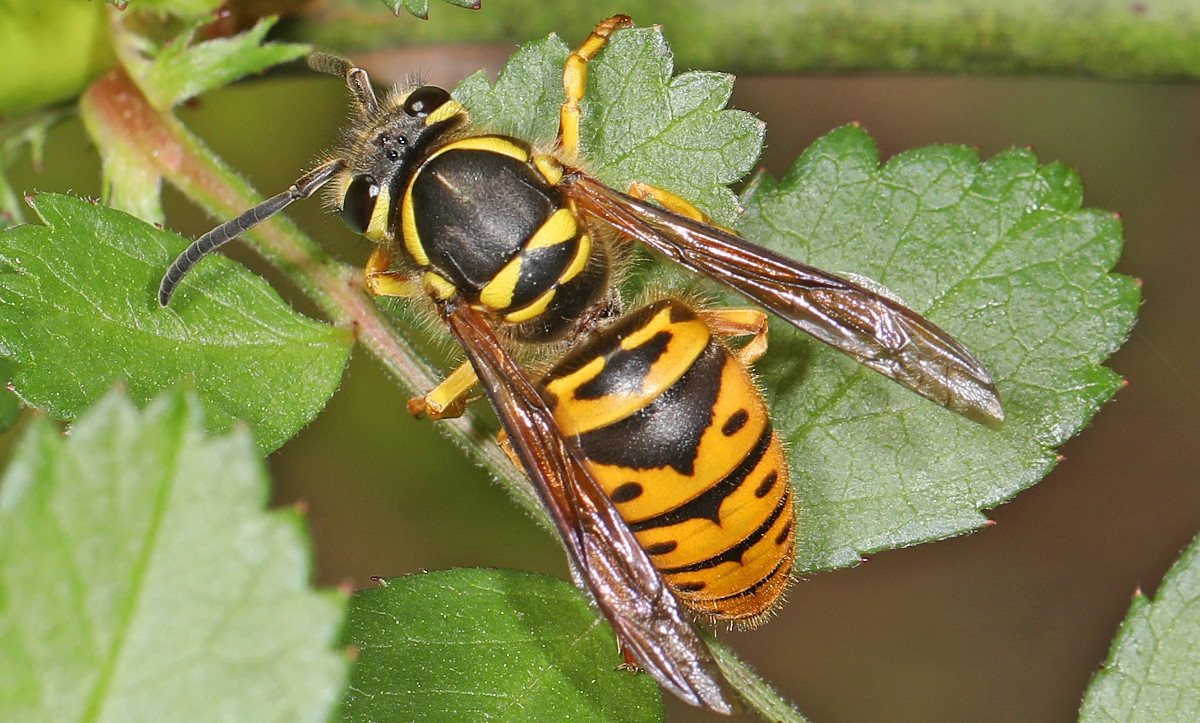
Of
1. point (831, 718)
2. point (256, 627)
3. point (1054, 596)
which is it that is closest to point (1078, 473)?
point (1054, 596)

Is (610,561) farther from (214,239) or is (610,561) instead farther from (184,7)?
(184,7)

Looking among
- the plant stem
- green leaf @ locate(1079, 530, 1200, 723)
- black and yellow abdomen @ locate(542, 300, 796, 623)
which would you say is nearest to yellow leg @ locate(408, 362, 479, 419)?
black and yellow abdomen @ locate(542, 300, 796, 623)

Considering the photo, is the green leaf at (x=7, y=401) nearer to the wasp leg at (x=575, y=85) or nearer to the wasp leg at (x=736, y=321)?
the wasp leg at (x=575, y=85)

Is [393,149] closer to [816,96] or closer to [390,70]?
[390,70]

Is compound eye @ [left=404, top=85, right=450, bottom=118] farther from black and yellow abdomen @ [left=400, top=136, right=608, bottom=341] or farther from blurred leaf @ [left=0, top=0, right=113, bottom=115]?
blurred leaf @ [left=0, top=0, right=113, bottom=115]

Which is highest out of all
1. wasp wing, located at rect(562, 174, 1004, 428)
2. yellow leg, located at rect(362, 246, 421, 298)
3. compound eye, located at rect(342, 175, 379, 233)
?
compound eye, located at rect(342, 175, 379, 233)

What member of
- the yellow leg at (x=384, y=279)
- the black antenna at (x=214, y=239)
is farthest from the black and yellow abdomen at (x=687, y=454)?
the black antenna at (x=214, y=239)
